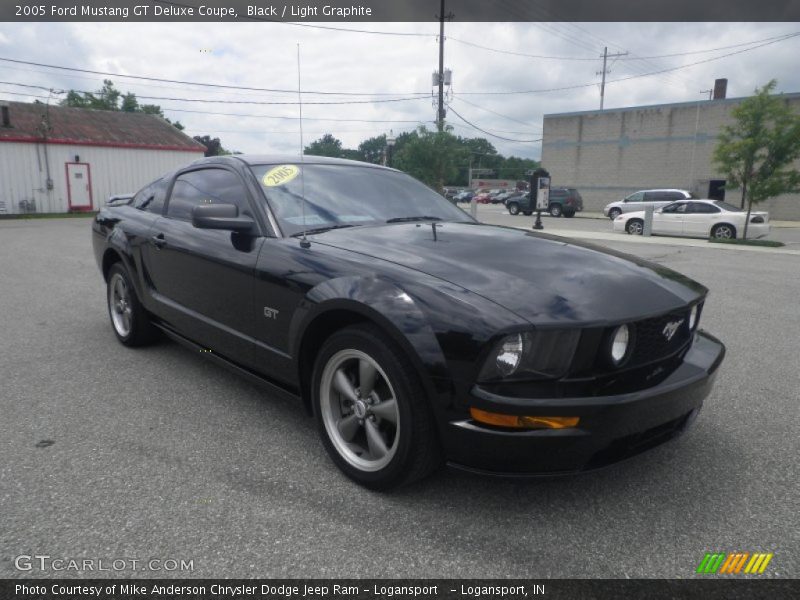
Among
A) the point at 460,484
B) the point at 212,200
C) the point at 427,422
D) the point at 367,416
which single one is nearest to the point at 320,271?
the point at 367,416

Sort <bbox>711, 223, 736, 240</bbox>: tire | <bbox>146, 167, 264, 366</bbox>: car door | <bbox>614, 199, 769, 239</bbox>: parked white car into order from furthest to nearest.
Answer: <bbox>711, 223, 736, 240</bbox>: tire < <bbox>614, 199, 769, 239</bbox>: parked white car < <bbox>146, 167, 264, 366</bbox>: car door

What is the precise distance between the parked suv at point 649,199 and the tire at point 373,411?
24194mm

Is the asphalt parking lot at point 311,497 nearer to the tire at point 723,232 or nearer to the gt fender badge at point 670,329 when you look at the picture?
the gt fender badge at point 670,329

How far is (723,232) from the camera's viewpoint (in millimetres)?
17438

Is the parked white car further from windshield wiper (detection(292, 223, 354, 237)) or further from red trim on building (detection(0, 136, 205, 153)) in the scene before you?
red trim on building (detection(0, 136, 205, 153))

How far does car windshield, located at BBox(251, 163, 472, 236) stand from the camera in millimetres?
3279

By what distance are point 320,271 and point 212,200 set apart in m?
1.43

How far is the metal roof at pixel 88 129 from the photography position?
27.5 meters

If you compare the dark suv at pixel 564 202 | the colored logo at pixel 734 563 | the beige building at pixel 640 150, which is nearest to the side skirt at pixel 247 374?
the colored logo at pixel 734 563

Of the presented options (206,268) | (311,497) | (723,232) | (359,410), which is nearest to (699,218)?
(723,232)

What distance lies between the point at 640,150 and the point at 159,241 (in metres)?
37.5

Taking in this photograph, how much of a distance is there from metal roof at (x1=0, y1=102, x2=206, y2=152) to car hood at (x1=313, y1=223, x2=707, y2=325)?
29.6 metres

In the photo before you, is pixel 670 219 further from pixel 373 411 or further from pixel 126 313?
pixel 373 411

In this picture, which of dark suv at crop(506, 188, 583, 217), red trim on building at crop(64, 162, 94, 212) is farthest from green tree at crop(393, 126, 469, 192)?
red trim on building at crop(64, 162, 94, 212)
